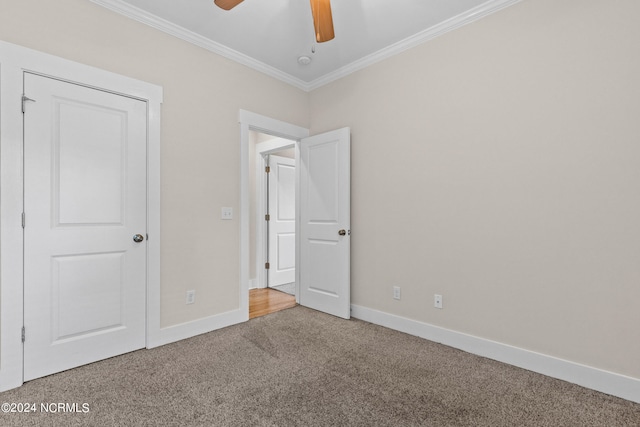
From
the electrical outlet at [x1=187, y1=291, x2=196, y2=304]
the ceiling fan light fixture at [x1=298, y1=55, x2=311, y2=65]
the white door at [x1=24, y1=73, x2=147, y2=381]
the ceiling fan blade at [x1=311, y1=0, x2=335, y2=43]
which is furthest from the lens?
the ceiling fan light fixture at [x1=298, y1=55, x2=311, y2=65]

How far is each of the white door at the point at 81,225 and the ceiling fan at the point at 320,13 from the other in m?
1.17

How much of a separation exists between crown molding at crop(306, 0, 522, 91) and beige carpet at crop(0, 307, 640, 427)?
2.69m

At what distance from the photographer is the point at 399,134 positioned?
2.97 m

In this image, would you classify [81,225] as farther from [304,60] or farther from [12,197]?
[304,60]

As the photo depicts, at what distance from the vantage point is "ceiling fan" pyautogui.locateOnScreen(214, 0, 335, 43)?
6.02 feet

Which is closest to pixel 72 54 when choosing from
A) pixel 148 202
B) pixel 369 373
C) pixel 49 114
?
pixel 49 114

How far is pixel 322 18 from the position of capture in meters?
1.89

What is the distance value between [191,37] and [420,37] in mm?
2072

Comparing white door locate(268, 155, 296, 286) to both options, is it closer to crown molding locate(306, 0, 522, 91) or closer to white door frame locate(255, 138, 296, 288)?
white door frame locate(255, 138, 296, 288)

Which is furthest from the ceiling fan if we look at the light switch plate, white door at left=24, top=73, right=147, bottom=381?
the light switch plate

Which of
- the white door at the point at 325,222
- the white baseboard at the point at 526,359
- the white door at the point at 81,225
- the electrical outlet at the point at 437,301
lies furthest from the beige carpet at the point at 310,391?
the white door at the point at 325,222

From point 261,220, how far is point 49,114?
113 inches

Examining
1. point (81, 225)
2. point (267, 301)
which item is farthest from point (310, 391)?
point (267, 301)

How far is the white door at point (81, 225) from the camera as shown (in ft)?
6.70
